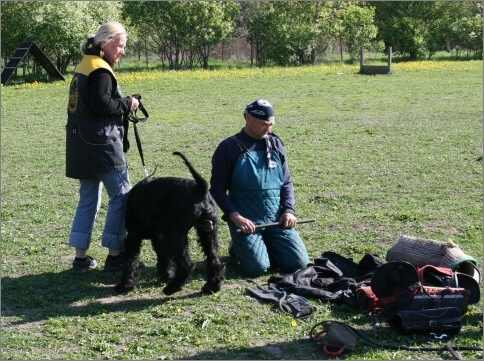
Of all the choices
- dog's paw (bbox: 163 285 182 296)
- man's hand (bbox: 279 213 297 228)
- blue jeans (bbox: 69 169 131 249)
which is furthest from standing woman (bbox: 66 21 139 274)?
man's hand (bbox: 279 213 297 228)

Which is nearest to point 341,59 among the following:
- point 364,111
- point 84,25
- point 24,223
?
point 84,25

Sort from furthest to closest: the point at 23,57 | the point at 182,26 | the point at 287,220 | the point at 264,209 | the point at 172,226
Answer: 1. the point at 182,26
2. the point at 23,57
3. the point at 264,209
4. the point at 287,220
5. the point at 172,226

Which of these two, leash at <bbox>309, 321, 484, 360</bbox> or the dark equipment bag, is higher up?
the dark equipment bag

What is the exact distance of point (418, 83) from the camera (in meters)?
25.5

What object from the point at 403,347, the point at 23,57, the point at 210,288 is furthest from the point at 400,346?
the point at 23,57

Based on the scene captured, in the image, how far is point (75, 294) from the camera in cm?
606

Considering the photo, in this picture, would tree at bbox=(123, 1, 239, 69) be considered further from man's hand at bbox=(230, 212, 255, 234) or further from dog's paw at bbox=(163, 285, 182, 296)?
dog's paw at bbox=(163, 285, 182, 296)

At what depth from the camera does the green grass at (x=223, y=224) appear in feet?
16.5

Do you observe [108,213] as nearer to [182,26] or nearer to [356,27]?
[182,26]

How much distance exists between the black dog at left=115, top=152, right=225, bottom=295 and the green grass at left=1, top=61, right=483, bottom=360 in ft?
0.55

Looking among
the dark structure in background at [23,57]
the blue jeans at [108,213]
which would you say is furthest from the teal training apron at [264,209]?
the dark structure in background at [23,57]

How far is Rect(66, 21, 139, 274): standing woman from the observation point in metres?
6.25

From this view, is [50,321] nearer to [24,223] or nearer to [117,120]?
[117,120]

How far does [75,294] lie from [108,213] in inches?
34.0
